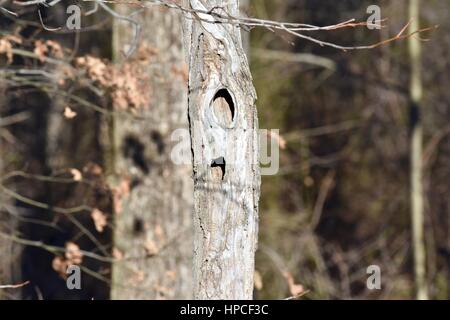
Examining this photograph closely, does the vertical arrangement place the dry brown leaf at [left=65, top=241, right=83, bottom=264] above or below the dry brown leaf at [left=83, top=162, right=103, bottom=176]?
below

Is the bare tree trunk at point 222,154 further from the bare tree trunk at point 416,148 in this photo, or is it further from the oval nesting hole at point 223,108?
the bare tree trunk at point 416,148

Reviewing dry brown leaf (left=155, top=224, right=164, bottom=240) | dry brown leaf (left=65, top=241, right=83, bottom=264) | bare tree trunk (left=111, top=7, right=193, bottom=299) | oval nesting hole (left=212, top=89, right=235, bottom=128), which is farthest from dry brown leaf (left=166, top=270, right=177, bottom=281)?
oval nesting hole (left=212, top=89, right=235, bottom=128)

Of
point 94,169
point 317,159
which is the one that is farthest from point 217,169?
point 317,159

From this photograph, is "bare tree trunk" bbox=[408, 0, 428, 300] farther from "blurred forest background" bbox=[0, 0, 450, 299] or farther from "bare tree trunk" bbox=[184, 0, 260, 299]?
"bare tree trunk" bbox=[184, 0, 260, 299]

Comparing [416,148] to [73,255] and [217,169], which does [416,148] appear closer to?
[73,255]

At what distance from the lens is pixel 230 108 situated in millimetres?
5066

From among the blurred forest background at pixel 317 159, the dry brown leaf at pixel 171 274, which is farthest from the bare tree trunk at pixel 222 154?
the blurred forest background at pixel 317 159

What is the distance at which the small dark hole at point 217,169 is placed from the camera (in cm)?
500

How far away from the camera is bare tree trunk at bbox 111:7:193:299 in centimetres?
826

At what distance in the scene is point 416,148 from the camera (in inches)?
498

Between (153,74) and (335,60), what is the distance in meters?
6.24

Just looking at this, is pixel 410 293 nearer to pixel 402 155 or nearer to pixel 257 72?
pixel 402 155

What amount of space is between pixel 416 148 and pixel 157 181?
18.1 feet
